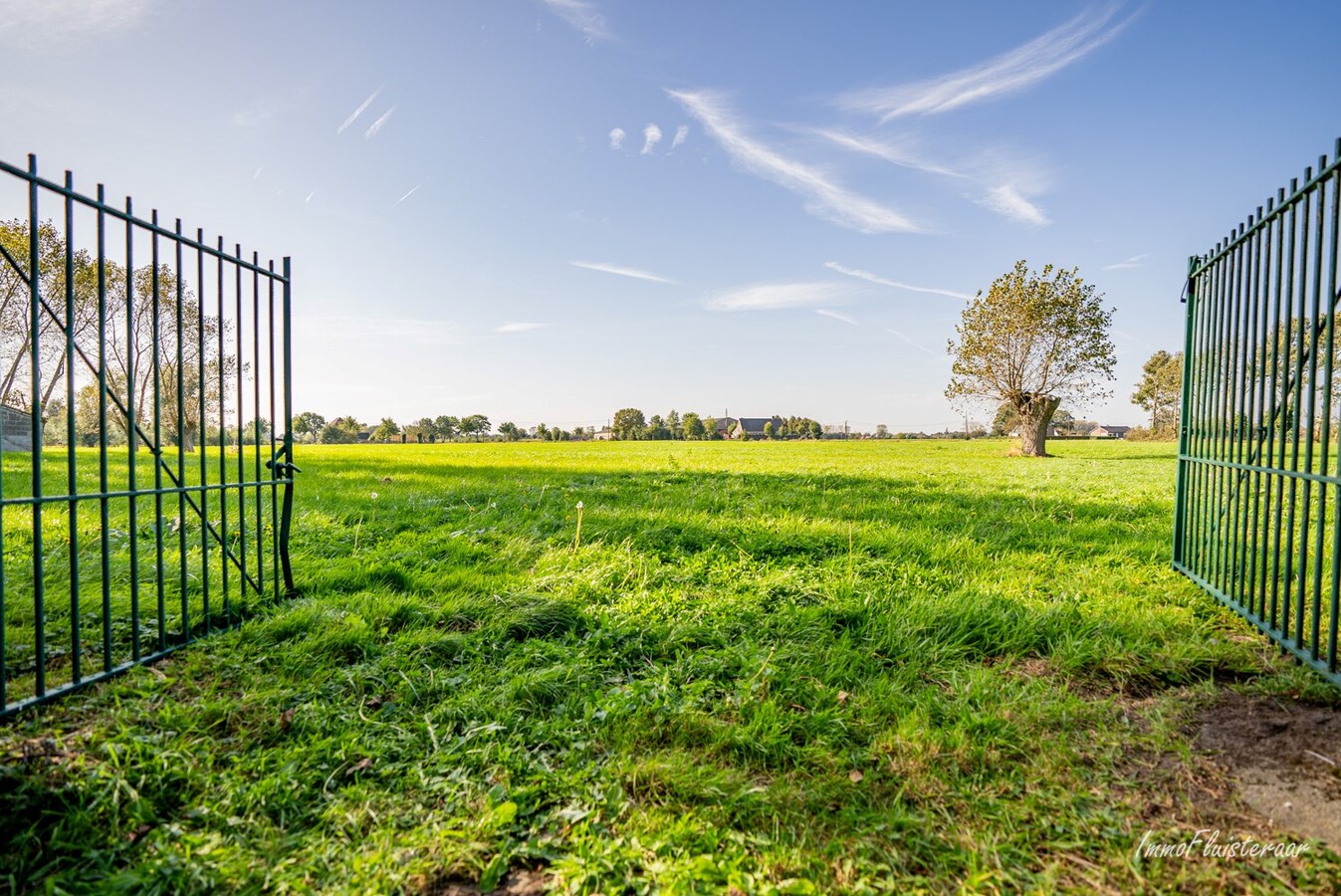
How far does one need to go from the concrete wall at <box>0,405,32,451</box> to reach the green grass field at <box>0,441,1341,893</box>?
168 cm

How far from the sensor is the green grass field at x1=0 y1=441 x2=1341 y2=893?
2363 millimetres

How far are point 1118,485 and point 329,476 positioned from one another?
1569 cm

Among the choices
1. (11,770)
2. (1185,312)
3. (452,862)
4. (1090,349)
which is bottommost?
(452,862)

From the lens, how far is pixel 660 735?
3158 mm

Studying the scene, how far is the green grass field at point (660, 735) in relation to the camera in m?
2.36

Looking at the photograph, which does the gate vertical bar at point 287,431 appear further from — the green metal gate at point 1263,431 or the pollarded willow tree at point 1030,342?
the pollarded willow tree at point 1030,342

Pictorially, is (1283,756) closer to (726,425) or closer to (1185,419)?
(1185,419)

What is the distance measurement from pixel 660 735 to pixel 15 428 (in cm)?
448

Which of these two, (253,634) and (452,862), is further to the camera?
(253,634)

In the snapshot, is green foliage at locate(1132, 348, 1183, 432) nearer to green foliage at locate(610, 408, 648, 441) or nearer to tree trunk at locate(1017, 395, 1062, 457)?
Answer: tree trunk at locate(1017, 395, 1062, 457)

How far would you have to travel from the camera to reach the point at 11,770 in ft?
8.66

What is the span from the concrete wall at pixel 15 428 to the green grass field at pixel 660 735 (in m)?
1.68

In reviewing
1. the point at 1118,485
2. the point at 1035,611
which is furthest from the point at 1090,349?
the point at 1035,611

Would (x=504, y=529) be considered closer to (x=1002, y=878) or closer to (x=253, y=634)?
(x=253, y=634)
